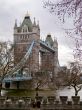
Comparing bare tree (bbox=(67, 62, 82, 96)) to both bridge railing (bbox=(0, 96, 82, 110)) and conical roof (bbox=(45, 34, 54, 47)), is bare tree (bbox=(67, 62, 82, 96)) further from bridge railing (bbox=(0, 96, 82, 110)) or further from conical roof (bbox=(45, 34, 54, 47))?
conical roof (bbox=(45, 34, 54, 47))

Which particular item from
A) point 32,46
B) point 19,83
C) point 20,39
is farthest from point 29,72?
point 20,39

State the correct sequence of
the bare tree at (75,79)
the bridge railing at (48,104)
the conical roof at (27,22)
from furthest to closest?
the conical roof at (27,22)
the bare tree at (75,79)
the bridge railing at (48,104)

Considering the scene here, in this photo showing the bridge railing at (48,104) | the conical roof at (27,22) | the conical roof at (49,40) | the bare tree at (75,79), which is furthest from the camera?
the conical roof at (49,40)

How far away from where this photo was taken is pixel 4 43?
43.3 meters

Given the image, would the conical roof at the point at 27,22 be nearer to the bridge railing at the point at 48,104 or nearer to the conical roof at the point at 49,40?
the conical roof at the point at 49,40

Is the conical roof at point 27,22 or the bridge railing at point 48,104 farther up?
the conical roof at point 27,22

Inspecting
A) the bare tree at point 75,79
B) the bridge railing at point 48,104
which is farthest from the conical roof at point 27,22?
the bridge railing at point 48,104

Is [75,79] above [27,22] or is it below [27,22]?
below

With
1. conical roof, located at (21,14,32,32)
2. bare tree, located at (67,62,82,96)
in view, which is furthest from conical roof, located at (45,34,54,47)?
bare tree, located at (67,62,82,96)

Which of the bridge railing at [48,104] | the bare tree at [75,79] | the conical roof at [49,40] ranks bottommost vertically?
the bridge railing at [48,104]

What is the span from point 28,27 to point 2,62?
91.8 m

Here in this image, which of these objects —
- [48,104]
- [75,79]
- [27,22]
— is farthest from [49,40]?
[48,104]

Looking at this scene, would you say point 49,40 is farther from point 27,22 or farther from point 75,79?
point 75,79

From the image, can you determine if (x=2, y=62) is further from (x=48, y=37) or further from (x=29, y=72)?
(x=48, y=37)
